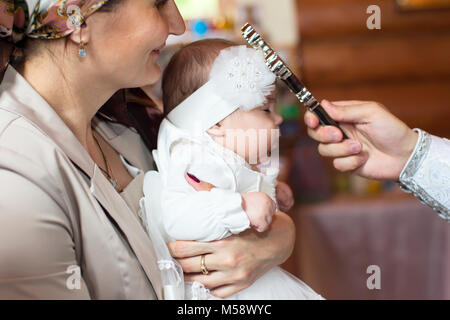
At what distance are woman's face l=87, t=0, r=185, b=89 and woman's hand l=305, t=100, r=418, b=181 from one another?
402mm

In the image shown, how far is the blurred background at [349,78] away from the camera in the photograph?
2799 mm

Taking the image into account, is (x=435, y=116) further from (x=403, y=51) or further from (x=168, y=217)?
(x=168, y=217)

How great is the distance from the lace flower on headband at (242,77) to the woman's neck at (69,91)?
223mm

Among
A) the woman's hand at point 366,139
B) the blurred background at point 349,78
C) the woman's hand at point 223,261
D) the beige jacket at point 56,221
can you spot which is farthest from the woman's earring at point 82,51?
the blurred background at point 349,78

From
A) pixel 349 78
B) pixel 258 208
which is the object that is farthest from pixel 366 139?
pixel 349 78

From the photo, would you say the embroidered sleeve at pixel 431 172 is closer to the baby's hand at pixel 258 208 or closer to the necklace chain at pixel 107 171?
the baby's hand at pixel 258 208

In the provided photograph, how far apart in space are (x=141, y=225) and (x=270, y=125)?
1.14 ft

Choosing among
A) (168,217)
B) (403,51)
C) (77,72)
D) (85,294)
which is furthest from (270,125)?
(403,51)

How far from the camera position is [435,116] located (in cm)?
353

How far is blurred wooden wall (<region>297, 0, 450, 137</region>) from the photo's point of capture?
11.2 ft

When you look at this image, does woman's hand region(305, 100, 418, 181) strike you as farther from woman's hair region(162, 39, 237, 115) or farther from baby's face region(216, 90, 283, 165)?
woman's hair region(162, 39, 237, 115)

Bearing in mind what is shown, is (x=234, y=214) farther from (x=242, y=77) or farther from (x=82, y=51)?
(x=82, y=51)
